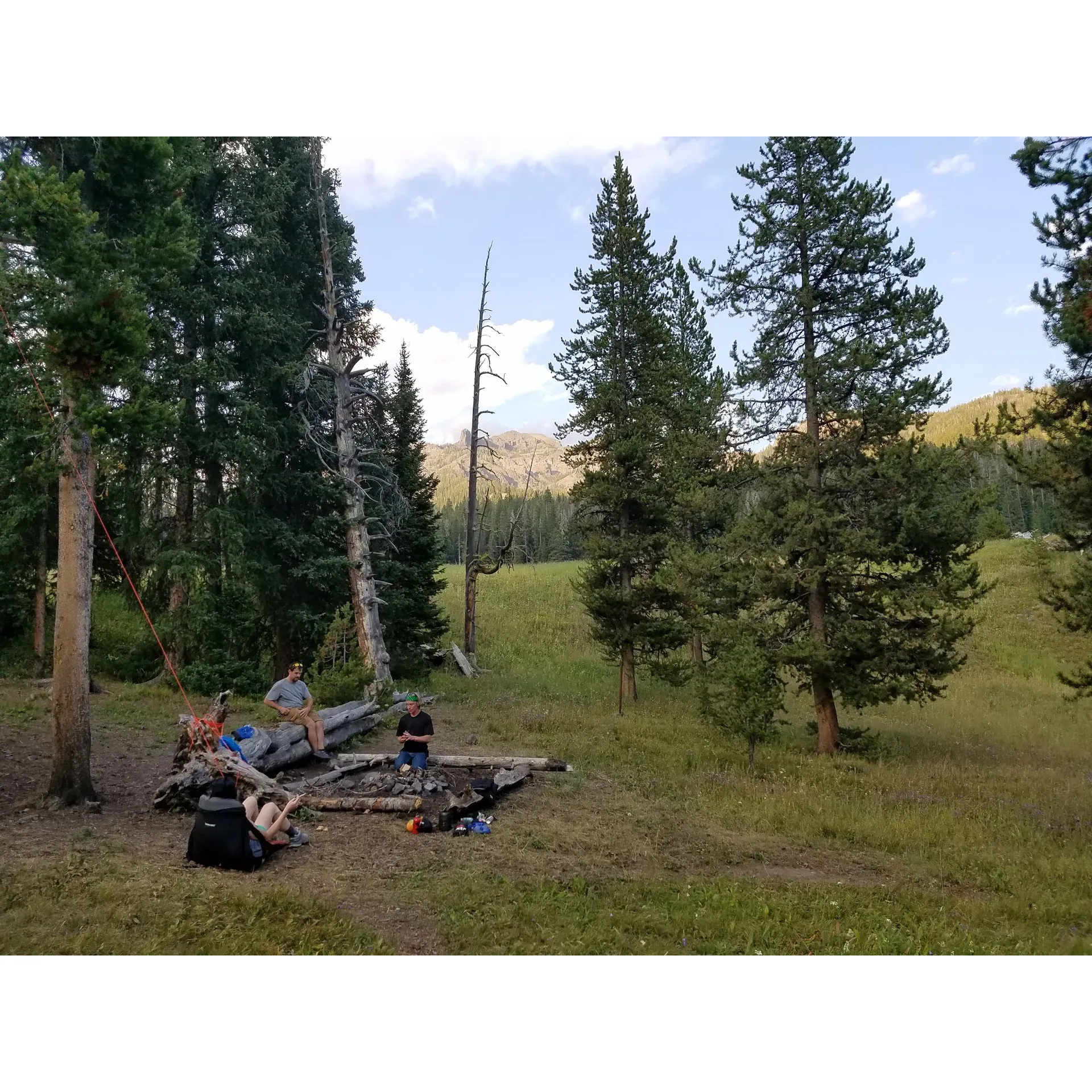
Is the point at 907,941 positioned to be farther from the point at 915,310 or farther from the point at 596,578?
the point at 596,578

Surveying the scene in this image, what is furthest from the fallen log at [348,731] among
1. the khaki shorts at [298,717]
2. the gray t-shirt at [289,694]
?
the gray t-shirt at [289,694]

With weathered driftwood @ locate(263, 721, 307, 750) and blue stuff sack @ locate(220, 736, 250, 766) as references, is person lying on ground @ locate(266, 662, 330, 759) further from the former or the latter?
blue stuff sack @ locate(220, 736, 250, 766)

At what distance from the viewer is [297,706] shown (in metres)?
12.4

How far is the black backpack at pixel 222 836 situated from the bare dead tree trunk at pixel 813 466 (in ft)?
35.6

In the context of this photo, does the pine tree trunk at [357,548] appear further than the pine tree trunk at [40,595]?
No

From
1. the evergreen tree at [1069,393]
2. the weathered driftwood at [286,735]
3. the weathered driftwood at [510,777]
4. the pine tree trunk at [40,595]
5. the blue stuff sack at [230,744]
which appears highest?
the evergreen tree at [1069,393]

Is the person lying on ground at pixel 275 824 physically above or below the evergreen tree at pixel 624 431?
below

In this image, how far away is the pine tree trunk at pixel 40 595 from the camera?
18719mm

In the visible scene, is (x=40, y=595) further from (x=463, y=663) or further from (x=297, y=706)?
(x=463, y=663)

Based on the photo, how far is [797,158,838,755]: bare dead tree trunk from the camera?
43.3ft

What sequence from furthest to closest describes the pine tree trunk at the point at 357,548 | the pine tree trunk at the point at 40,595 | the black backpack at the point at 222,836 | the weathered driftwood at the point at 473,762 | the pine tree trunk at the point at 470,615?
the pine tree trunk at the point at 470,615
the pine tree trunk at the point at 40,595
the pine tree trunk at the point at 357,548
the weathered driftwood at the point at 473,762
the black backpack at the point at 222,836

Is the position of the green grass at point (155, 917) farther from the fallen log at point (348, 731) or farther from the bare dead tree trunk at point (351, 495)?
the bare dead tree trunk at point (351, 495)

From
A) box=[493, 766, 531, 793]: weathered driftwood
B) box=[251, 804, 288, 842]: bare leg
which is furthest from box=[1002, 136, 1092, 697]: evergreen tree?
box=[251, 804, 288, 842]: bare leg

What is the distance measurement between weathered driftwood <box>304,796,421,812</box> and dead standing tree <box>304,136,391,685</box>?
27.4 ft
